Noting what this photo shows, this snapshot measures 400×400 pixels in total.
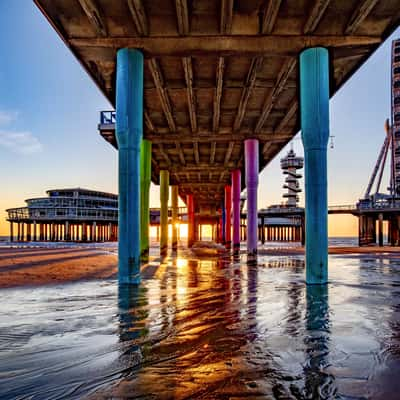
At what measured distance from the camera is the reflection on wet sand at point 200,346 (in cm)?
273

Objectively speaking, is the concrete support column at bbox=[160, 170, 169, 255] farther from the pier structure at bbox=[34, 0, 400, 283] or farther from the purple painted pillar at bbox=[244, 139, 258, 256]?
the pier structure at bbox=[34, 0, 400, 283]

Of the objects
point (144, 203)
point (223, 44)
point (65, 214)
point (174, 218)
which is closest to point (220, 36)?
point (223, 44)

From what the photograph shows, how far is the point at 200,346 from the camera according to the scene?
375 cm

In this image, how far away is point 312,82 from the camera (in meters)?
9.57

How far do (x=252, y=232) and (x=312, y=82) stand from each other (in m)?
11.4

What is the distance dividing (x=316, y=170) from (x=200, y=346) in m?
6.90

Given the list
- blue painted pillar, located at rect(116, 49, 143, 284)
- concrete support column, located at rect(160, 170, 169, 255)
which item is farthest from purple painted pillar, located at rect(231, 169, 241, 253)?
blue painted pillar, located at rect(116, 49, 143, 284)

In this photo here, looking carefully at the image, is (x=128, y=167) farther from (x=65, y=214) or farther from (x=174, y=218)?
(x=65, y=214)

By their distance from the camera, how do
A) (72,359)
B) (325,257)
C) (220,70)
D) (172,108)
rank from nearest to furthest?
(72,359)
(325,257)
(220,70)
(172,108)

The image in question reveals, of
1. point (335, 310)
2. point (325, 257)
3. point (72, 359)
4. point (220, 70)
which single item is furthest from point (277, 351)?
point (220, 70)

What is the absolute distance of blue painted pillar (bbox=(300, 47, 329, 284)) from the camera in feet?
30.4

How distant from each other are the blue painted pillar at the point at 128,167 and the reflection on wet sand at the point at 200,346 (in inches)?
94.2

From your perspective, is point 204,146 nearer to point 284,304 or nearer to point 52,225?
point 284,304

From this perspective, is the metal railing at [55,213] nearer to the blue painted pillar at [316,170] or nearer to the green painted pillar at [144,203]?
the green painted pillar at [144,203]
